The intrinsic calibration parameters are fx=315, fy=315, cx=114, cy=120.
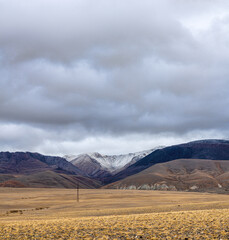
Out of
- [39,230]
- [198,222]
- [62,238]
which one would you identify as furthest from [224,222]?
[39,230]

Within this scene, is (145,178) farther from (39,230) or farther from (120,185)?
(39,230)

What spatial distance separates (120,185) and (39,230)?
174 m

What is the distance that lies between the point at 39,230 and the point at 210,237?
10.1m

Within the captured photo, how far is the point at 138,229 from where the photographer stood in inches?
711

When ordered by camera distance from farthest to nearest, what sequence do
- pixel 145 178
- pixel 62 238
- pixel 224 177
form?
pixel 145 178
pixel 224 177
pixel 62 238

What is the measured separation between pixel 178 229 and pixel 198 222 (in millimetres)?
2913

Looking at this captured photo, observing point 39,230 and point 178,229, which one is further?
point 39,230

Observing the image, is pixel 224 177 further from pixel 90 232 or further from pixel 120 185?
pixel 90 232

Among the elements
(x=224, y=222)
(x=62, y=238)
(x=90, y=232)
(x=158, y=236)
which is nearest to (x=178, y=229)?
(x=158, y=236)

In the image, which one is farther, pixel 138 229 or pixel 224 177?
pixel 224 177

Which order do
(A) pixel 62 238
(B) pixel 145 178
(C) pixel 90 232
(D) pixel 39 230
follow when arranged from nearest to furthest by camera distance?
(A) pixel 62 238 → (C) pixel 90 232 → (D) pixel 39 230 → (B) pixel 145 178

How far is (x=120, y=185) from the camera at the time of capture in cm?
19012

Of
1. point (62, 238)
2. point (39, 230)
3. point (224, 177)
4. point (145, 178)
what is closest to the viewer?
point (62, 238)

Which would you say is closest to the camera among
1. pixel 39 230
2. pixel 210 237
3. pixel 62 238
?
pixel 210 237
